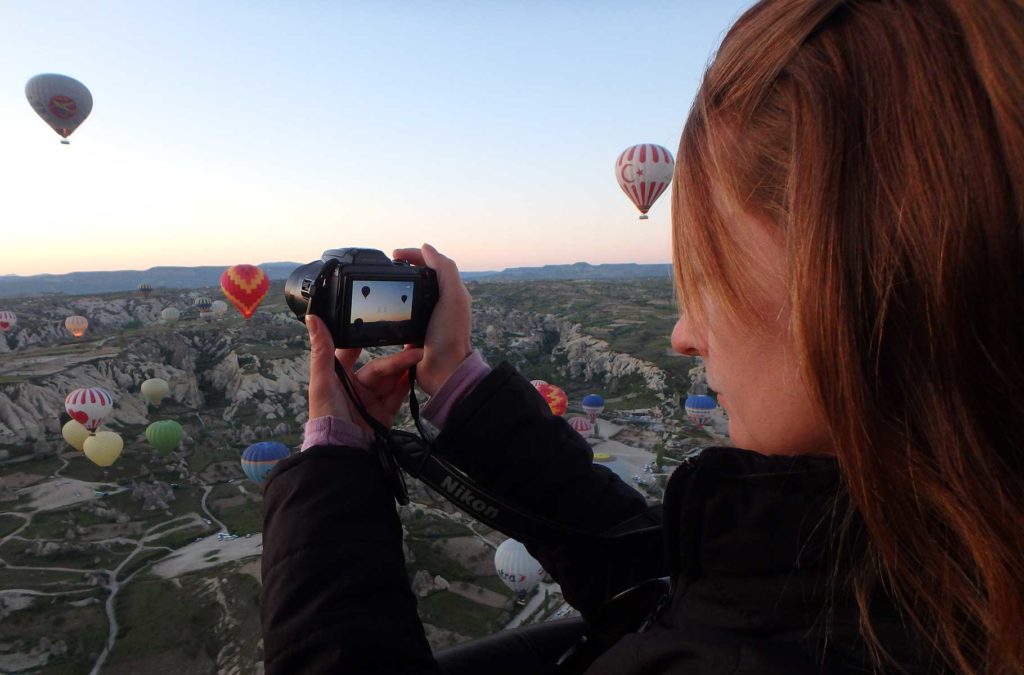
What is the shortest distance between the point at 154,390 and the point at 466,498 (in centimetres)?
3150

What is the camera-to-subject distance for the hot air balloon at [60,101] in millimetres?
19422

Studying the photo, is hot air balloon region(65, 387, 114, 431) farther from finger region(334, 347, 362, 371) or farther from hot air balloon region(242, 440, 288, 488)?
finger region(334, 347, 362, 371)

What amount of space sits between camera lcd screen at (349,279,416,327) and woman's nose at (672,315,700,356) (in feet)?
2.27

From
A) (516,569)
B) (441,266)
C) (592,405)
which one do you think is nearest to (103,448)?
(516,569)

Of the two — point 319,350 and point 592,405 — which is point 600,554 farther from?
point 592,405

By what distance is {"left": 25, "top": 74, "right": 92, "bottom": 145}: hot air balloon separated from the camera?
63.7 feet

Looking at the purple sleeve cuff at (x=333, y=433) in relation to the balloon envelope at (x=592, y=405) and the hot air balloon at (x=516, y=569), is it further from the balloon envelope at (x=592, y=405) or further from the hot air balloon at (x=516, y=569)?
the balloon envelope at (x=592, y=405)

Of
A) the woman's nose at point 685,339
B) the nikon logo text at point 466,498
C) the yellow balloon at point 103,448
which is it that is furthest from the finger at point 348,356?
the yellow balloon at point 103,448

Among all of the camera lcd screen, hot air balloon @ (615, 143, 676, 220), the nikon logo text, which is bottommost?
the nikon logo text

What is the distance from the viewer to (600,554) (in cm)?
122

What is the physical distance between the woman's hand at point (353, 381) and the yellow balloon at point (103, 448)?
899 inches

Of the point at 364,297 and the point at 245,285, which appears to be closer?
the point at 364,297

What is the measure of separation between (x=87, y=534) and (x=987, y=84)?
64.1 feet

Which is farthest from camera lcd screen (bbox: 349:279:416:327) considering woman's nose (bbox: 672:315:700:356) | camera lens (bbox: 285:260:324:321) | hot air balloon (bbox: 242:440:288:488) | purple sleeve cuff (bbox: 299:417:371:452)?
hot air balloon (bbox: 242:440:288:488)
